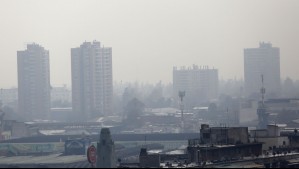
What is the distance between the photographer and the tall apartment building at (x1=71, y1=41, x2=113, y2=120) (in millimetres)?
170125

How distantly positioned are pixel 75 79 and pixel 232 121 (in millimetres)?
41521

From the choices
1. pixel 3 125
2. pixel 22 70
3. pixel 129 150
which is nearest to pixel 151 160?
pixel 129 150

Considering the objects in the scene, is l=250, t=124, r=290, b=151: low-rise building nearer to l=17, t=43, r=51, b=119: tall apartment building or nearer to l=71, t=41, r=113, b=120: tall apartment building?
l=71, t=41, r=113, b=120: tall apartment building

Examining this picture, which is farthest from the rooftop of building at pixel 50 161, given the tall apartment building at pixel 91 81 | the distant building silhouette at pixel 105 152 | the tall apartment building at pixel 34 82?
the tall apartment building at pixel 34 82

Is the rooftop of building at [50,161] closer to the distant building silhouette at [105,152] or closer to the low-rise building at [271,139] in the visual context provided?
the distant building silhouette at [105,152]

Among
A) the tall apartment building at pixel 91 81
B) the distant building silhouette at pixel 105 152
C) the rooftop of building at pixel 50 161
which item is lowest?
the rooftop of building at pixel 50 161

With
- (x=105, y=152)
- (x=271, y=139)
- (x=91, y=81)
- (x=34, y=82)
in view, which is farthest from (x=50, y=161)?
(x=34, y=82)

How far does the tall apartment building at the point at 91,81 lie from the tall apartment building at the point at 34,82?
17.7 feet

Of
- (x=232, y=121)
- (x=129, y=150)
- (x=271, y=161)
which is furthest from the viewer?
(x=232, y=121)

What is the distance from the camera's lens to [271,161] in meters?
46.6

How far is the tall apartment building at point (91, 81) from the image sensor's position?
17012cm

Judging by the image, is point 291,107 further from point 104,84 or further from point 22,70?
point 22,70

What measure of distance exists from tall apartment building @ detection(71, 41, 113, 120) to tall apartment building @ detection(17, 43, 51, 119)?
17.7ft

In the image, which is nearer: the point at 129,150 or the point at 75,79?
the point at 129,150
